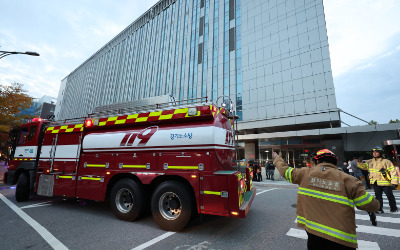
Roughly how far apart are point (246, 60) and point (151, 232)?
2743 cm

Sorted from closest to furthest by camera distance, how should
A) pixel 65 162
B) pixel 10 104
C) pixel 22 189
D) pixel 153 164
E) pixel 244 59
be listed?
pixel 153 164
pixel 65 162
pixel 22 189
pixel 10 104
pixel 244 59

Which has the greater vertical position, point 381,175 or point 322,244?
point 381,175

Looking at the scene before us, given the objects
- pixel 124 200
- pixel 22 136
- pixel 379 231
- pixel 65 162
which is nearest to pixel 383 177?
pixel 379 231

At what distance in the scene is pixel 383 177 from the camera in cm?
547

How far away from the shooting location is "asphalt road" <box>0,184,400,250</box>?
11.3 ft

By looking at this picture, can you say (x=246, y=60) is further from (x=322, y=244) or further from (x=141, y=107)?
(x=322, y=244)

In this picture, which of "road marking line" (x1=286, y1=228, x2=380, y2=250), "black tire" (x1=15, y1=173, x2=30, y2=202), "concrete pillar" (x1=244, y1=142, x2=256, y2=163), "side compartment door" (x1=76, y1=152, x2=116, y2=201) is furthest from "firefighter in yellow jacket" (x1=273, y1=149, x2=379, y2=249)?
"concrete pillar" (x1=244, y1=142, x2=256, y2=163)

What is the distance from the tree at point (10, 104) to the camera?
14555 millimetres

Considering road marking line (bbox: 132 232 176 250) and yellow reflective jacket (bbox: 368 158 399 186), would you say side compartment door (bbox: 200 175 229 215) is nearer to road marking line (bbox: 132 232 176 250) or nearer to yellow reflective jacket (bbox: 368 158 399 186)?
road marking line (bbox: 132 232 176 250)

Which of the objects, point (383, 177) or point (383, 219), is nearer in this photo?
point (383, 219)

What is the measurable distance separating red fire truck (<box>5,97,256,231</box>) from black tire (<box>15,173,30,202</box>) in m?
0.05

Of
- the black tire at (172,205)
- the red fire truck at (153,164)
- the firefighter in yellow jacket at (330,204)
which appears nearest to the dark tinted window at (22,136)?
the red fire truck at (153,164)

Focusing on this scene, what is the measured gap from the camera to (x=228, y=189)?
12.2 feet

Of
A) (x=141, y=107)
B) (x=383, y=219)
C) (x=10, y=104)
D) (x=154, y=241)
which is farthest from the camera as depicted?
(x=10, y=104)
